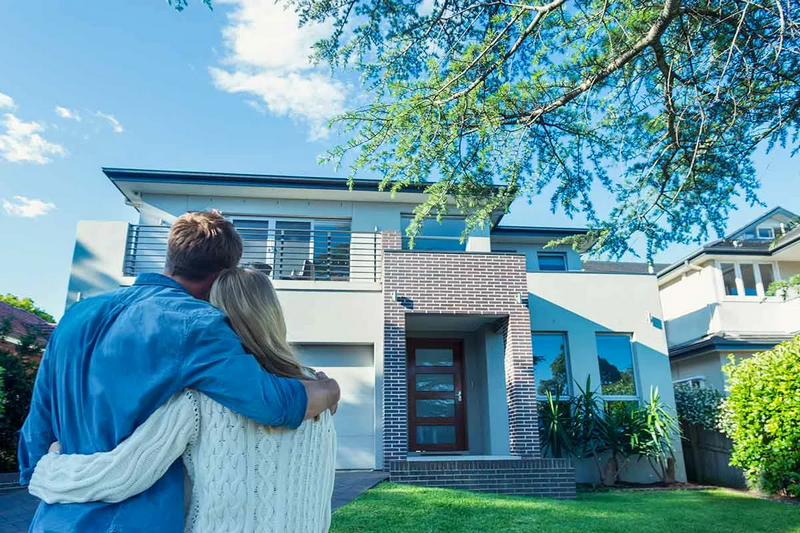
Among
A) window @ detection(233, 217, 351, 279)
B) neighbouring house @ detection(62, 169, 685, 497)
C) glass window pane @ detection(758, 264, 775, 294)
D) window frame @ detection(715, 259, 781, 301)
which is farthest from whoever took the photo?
glass window pane @ detection(758, 264, 775, 294)

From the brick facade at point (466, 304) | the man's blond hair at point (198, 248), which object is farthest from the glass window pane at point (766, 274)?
the man's blond hair at point (198, 248)

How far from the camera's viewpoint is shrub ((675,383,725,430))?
1161cm

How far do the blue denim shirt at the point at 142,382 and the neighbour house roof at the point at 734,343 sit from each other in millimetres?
14936

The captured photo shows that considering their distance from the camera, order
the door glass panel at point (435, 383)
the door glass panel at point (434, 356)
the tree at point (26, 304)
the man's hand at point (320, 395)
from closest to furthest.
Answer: the man's hand at point (320, 395)
the door glass panel at point (435, 383)
the door glass panel at point (434, 356)
the tree at point (26, 304)

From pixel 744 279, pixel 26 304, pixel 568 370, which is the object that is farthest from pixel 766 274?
pixel 26 304

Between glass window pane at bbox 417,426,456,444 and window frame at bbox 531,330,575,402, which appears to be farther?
glass window pane at bbox 417,426,456,444

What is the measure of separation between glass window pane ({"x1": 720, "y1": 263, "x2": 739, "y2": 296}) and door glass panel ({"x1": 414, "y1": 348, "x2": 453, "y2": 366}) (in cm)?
Answer: 951

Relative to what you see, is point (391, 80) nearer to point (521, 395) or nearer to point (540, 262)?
point (521, 395)

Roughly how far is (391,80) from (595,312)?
26.4ft

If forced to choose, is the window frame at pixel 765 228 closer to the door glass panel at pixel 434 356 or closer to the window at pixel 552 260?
the window at pixel 552 260

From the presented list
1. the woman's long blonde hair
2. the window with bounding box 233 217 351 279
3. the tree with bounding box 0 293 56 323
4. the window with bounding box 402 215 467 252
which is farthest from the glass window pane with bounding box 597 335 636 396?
the tree with bounding box 0 293 56 323

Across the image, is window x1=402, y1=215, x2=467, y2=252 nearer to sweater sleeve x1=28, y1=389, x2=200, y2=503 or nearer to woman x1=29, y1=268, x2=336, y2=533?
woman x1=29, y1=268, x2=336, y2=533

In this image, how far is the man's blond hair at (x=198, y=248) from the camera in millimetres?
1603

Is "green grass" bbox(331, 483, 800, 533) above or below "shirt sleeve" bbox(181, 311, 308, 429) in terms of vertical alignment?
below
